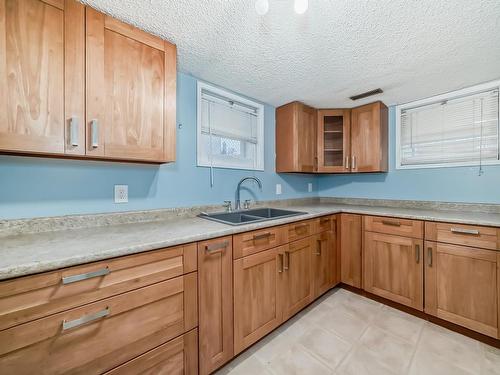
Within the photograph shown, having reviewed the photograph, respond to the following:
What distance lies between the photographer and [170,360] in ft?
3.57

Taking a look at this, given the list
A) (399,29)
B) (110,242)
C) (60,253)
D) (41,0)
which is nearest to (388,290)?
(399,29)

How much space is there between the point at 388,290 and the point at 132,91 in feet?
8.76

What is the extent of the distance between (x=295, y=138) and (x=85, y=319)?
2263mm

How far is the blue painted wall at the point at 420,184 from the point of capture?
201cm

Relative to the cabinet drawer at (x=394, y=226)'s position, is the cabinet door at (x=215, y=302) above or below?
below

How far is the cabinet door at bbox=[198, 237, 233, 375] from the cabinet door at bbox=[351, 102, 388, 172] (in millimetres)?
2001

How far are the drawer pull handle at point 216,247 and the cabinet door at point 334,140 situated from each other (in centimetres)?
183

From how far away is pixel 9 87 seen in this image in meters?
0.92

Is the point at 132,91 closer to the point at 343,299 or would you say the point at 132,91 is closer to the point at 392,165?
the point at 343,299

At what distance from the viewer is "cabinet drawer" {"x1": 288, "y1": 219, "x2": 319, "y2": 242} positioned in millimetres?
1765

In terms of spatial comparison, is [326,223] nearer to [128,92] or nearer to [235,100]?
[235,100]

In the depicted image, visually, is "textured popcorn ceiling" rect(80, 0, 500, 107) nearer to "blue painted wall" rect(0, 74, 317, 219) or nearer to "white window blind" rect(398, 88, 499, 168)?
"white window blind" rect(398, 88, 499, 168)

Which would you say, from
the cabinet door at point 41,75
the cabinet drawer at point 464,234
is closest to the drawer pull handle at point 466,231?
the cabinet drawer at point 464,234

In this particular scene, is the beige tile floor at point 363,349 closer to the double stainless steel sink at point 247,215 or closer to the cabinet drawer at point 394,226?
the cabinet drawer at point 394,226
